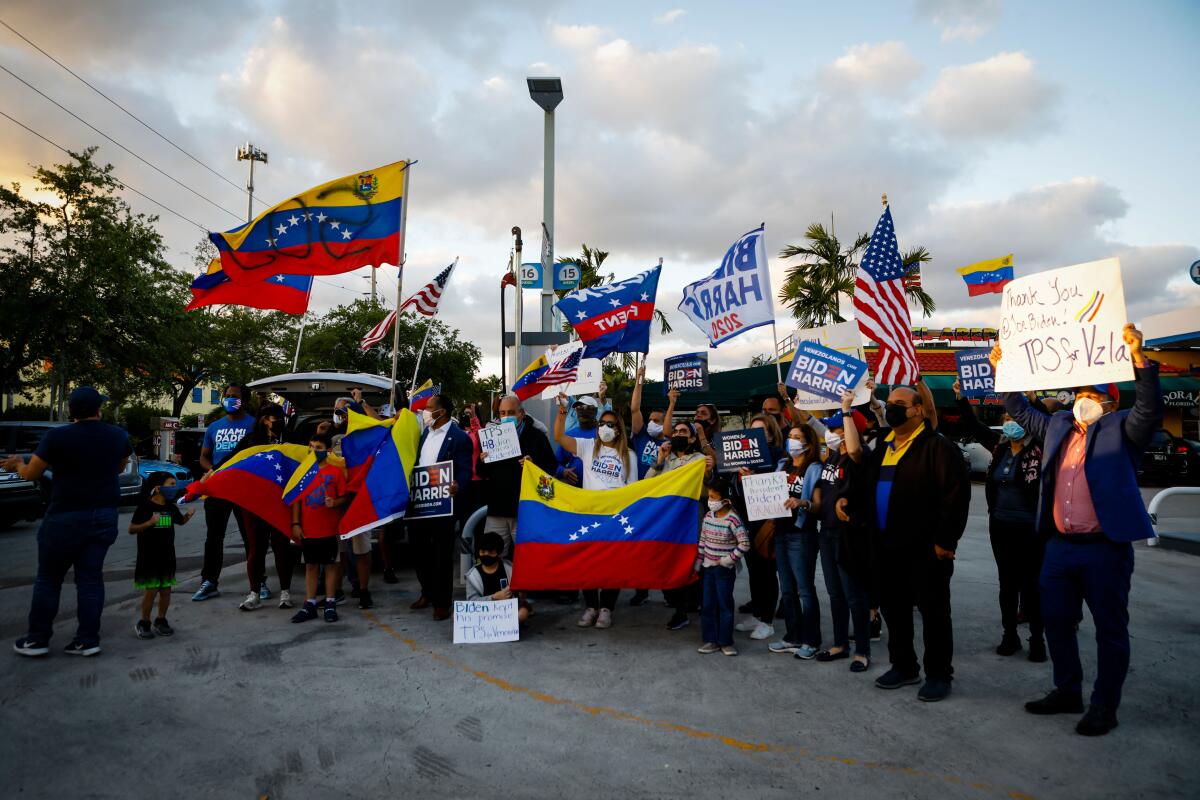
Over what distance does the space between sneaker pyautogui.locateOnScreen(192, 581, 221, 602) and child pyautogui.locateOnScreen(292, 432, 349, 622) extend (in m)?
1.39

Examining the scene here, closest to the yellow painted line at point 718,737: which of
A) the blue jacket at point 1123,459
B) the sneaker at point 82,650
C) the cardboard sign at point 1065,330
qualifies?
the blue jacket at point 1123,459

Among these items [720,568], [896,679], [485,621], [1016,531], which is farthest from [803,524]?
[485,621]

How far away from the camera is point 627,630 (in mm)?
6621

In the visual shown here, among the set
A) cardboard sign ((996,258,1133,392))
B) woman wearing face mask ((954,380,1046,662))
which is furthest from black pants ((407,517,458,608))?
cardboard sign ((996,258,1133,392))

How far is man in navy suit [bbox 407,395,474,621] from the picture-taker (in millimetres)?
7004

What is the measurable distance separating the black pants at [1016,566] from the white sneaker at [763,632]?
6.20 ft

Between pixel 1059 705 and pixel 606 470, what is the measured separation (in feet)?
13.1

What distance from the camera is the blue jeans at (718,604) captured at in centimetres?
586

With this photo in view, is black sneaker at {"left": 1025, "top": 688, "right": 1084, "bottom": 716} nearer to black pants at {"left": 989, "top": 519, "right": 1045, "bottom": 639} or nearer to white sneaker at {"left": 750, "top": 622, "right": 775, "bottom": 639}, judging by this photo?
black pants at {"left": 989, "top": 519, "right": 1045, "bottom": 639}

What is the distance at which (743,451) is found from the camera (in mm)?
6406

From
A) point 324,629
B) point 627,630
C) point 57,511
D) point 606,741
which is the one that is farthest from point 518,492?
point 57,511

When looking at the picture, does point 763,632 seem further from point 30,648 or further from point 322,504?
point 30,648

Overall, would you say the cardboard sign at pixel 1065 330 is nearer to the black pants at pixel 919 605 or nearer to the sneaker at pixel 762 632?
the black pants at pixel 919 605

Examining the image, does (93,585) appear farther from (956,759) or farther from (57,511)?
(956,759)
